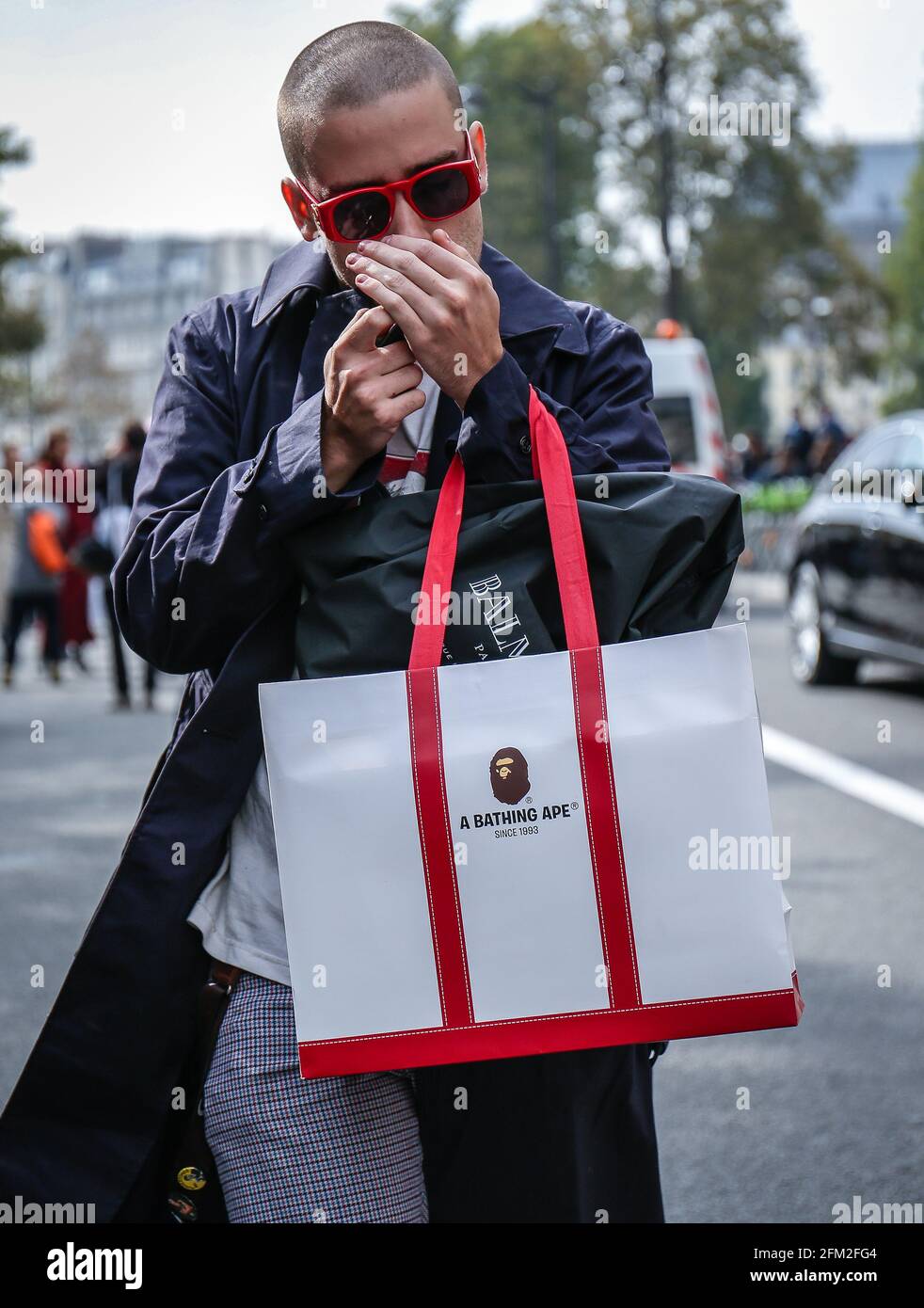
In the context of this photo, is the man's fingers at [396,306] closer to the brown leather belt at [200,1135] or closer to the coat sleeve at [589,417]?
the coat sleeve at [589,417]

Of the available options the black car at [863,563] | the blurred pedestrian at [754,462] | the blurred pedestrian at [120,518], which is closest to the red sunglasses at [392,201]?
the black car at [863,563]

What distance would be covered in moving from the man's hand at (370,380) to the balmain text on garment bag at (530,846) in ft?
0.39

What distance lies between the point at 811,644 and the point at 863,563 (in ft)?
3.75

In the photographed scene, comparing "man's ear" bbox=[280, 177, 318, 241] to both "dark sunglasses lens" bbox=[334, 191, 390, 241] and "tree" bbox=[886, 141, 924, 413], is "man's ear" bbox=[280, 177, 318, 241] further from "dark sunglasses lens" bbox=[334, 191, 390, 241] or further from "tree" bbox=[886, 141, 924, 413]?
"tree" bbox=[886, 141, 924, 413]

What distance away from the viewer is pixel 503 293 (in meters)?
1.97

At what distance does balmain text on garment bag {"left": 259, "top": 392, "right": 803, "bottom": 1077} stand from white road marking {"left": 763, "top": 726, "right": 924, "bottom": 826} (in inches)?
221

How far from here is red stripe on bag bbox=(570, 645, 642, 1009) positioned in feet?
5.78

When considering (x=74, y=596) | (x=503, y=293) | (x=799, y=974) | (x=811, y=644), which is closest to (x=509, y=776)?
(x=503, y=293)

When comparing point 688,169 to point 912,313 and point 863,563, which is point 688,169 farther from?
point 912,313

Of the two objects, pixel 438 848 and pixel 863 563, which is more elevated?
pixel 438 848

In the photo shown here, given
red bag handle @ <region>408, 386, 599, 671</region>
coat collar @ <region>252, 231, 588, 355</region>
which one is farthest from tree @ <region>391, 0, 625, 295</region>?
red bag handle @ <region>408, 386, 599, 671</region>

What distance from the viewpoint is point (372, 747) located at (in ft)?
5.82

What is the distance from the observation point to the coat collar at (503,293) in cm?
195
